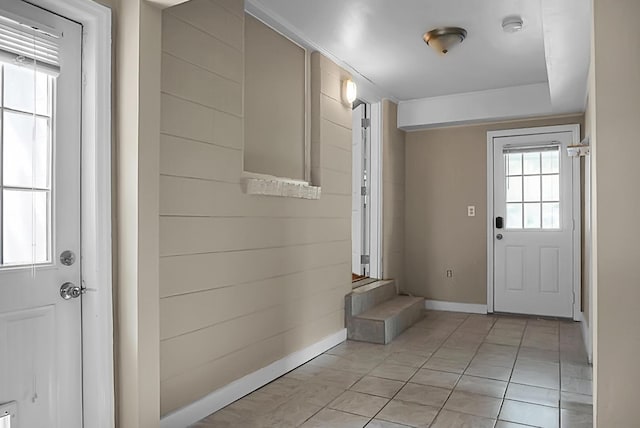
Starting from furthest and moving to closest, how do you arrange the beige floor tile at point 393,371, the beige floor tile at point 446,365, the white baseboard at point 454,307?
1. the white baseboard at point 454,307
2. the beige floor tile at point 446,365
3. the beige floor tile at point 393,371

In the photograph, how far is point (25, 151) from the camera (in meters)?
1.88

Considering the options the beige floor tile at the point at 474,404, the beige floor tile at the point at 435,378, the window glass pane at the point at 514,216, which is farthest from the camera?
the window glass pane at the point at 514,216

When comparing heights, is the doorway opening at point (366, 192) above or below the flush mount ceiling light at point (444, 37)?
below

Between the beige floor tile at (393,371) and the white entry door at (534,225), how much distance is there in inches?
97.7

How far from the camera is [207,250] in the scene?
2.71m

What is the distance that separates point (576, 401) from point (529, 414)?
0.42m

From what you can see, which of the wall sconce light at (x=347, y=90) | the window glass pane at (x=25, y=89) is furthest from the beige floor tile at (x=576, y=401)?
the window glass pane at (x=25, y=89)

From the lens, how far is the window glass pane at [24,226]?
182cm

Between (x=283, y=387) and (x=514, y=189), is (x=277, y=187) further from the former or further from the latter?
(x=514, y=189)

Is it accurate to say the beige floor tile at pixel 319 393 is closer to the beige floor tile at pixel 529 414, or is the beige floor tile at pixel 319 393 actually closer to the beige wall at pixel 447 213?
the beige floor tile at pixel 529 414

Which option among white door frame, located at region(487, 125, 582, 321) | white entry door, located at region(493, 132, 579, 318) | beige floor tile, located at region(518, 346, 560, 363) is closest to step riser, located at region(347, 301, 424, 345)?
beige floor tile, located at region(518, 346, 560, 363)

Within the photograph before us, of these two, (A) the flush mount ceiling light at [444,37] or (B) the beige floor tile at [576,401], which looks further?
(A) the flush mount ceiling light at [444,37]

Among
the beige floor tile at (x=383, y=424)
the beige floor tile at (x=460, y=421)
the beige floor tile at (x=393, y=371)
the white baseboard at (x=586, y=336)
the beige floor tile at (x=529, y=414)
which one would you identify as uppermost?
the white baseboard at (x=586, y=336)

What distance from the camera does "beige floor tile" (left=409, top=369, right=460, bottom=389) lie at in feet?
10.6
